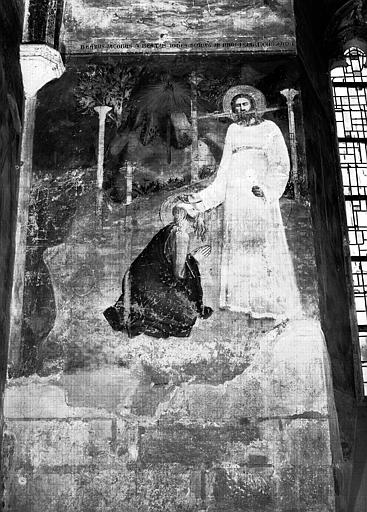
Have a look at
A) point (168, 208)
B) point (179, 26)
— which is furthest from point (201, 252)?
point (179, 26)

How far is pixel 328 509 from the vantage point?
859cm

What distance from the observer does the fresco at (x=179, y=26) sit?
36.2ft

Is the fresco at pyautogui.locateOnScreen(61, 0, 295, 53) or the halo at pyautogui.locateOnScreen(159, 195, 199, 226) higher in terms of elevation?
the fresco at pyautogui.locateOnScreen(61, 0, 295, 53)

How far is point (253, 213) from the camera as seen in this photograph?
1007 centimetres

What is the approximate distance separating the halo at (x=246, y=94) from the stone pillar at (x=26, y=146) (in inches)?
85.8

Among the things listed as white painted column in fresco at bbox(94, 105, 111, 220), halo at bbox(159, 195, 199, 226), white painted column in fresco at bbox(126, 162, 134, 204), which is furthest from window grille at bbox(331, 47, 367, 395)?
white painted column in fresco at bbox(94, 105, 111, 220)

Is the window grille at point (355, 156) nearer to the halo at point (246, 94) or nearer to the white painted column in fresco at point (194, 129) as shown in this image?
the halo at point (246, 94)

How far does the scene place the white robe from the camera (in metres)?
9.59

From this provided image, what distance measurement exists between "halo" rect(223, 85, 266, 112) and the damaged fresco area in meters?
0.03

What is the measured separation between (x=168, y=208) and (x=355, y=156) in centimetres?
291

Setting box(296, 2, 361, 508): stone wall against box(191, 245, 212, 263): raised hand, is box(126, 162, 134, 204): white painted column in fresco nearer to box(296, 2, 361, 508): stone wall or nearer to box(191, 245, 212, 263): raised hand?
box(191, 245, 212, 263): raised hand

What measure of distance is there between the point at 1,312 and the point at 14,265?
2.59ft

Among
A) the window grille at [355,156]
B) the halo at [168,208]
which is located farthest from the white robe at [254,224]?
the window grille at [355,156]

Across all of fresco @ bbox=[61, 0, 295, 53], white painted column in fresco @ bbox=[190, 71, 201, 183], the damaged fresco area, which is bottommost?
the damaged fresco area
